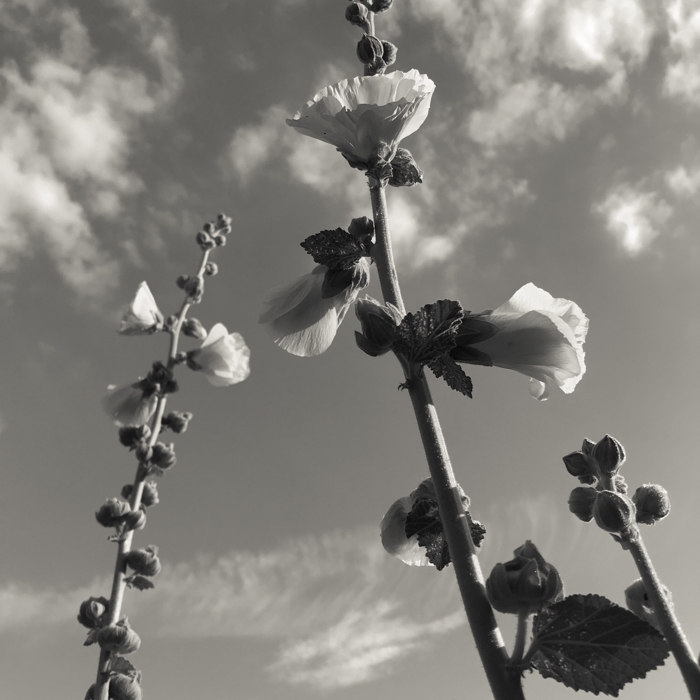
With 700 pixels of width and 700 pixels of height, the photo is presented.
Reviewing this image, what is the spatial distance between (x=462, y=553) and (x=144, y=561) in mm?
3624

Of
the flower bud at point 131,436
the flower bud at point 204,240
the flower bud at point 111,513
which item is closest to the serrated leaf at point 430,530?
the flower bud at point 111,513

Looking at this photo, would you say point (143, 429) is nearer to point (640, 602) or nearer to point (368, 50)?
point (368, 50)

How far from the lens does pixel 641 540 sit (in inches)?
36.5

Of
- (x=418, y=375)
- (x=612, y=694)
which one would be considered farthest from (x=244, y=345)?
(x=612, y=694)

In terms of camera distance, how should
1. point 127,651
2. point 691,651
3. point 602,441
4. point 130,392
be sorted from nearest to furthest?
point 691,651 < point 602,441 < point 127,651 < point 130,392

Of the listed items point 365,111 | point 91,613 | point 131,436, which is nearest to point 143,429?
point 131,436

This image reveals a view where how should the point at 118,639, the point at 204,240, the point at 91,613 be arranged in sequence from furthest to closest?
the point at 204,240
the point at 91,613
the point at 118,639

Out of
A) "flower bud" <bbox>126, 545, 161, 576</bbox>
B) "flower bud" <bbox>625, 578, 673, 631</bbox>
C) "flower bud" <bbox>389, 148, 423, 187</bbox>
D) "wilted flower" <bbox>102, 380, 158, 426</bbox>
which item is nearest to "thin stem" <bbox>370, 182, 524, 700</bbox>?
"flower bud" <bbox>625, 578, 673, 631</bbox>

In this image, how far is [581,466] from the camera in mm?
1117

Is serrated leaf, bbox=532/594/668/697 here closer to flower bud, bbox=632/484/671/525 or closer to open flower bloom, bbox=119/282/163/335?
flower bud, bbox=632/484/671/525

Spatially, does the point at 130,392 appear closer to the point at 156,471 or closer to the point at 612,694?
the point at 156,471

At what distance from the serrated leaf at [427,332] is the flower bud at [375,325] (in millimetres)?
28

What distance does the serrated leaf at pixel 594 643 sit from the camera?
0.83 meters

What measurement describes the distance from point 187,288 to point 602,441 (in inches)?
200
